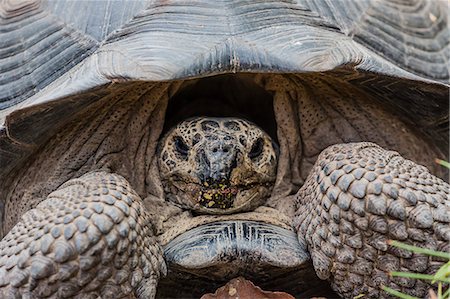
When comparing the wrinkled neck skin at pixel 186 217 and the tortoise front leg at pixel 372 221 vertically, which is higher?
the tortoise front leg at pixel 372 221

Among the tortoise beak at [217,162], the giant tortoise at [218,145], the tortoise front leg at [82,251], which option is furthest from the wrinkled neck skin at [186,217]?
the tortoise front leg at [82,251]

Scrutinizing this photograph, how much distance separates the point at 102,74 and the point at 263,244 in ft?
2.65

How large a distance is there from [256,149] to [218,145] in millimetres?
244

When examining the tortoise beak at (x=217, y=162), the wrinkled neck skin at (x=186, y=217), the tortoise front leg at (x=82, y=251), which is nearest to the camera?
the tortoise front leg at (x=82, y=251)

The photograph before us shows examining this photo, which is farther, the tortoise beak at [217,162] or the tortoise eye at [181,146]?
the tortoise eye at [181,146]

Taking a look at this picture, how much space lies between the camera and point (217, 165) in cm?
266

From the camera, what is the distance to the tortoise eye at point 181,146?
2888 millimetres

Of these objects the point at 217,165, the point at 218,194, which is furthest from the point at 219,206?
the point at 217,165

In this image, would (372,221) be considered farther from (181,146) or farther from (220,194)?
(181,146)

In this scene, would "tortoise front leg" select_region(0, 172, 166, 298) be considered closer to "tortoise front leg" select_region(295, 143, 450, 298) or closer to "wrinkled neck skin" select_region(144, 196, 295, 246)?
"wrinkled neck skin" select_region(144, 196, 295, 246)

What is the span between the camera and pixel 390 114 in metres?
3.12

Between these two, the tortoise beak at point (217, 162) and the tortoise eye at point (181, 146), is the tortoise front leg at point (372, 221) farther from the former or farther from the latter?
the tortoise eye at point (181, 146)

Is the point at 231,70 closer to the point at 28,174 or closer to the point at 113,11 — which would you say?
the point at 113,11

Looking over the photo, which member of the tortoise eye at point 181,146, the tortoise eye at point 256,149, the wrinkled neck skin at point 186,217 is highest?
the tortoise eye at point 181,146
